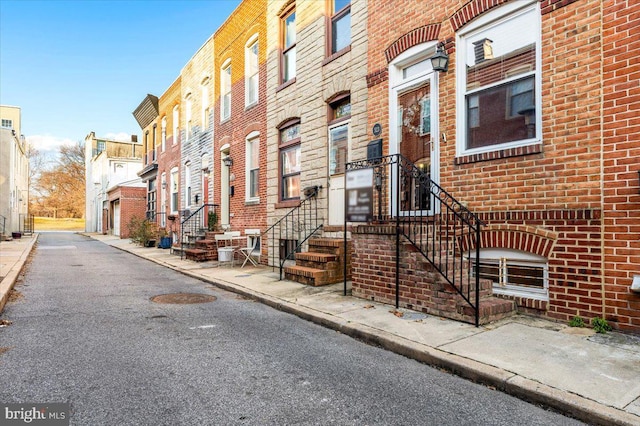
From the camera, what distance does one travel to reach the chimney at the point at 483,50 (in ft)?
19.5

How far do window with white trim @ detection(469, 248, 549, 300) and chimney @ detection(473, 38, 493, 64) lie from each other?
2.81 m

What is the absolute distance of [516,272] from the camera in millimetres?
5535

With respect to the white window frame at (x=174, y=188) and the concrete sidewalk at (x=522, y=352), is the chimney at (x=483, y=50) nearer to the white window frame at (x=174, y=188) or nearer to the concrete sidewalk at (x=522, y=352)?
the concrete sidewalk at (x=522, y=352)

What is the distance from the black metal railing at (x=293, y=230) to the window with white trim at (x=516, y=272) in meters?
→ 3.74

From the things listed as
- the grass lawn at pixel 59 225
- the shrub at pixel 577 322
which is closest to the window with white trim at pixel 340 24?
the shrub at pixel 577 322

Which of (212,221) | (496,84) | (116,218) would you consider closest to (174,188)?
(212,221)

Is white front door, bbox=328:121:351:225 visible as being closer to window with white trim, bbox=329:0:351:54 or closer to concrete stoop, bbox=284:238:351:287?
concrete stoop, bbox=284:238:351:287

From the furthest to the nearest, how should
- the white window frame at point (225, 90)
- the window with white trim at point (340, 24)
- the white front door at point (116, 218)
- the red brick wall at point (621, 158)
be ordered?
the white front door at point (116, 218) < the white window frame at point (225, 90) < the window with white trim at point (340, 24) < the red brick wall at point (621, 158)

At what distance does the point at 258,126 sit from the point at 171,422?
9.91 meters

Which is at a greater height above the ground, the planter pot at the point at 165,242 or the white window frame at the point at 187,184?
the white window frame at the point at 187,184

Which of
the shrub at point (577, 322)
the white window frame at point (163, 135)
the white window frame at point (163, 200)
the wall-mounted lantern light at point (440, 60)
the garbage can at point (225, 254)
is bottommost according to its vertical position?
the shrub at point (577, 322)

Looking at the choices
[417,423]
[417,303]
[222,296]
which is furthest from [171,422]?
[222,296]

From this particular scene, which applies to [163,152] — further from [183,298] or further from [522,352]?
[522,352]

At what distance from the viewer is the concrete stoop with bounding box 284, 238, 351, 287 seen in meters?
7.79
